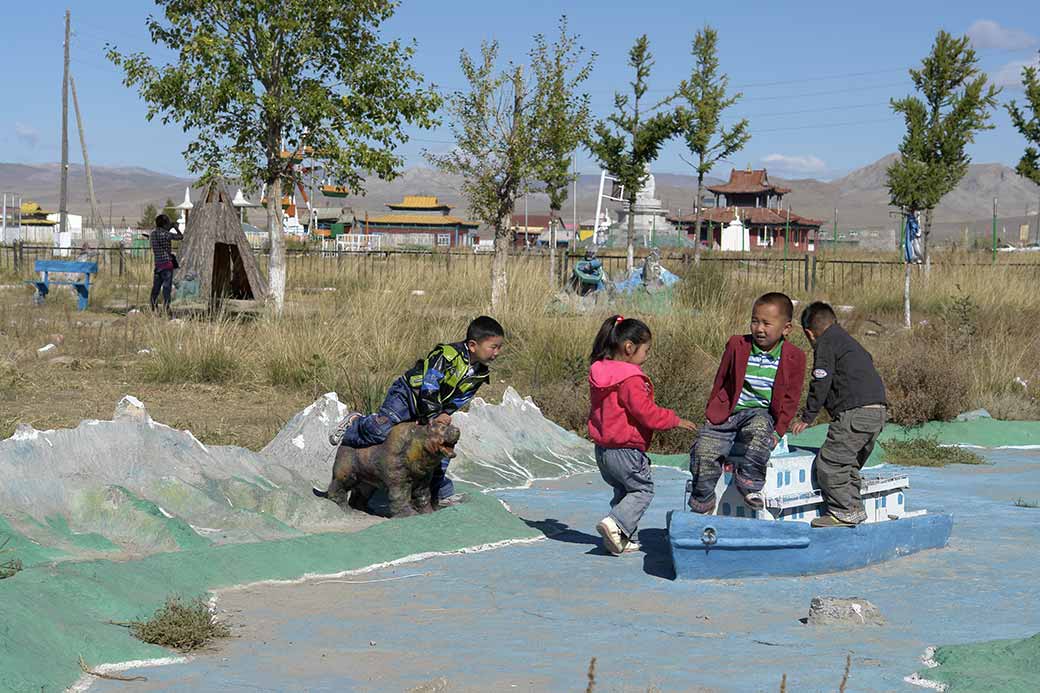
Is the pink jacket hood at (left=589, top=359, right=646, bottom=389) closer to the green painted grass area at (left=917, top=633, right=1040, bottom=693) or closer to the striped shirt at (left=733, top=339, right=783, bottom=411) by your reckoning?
the striped shirt at (left=733, top=339, right=783, bottom=411)

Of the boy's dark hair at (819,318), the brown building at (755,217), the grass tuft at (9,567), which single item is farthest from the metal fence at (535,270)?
the brown building at (755,217)

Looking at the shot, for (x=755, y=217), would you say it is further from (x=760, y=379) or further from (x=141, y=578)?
(x=141, y=578)

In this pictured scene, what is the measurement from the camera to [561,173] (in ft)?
72.9

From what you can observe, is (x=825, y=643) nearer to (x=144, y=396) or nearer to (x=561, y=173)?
(x=144, y=396)

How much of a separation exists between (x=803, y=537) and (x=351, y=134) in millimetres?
14475

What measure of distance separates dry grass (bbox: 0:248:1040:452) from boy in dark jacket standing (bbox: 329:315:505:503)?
7.84ft

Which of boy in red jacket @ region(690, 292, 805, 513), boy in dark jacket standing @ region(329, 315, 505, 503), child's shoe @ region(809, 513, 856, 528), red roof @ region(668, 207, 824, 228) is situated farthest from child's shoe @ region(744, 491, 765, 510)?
red roof @ region(668, 207, 824, 228)

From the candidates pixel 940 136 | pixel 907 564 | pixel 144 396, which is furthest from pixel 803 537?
pixel 940 136

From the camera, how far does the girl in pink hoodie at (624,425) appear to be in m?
6.55

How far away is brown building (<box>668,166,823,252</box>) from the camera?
8281 centimetres

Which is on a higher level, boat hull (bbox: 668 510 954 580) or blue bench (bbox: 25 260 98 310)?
blue bench (bbox: 25 260 98 310)

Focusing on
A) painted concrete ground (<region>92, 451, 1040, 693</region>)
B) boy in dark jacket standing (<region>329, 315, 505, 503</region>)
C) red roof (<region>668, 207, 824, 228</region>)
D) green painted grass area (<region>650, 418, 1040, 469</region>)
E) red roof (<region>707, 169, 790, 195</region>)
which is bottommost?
painted concrete ground (<region>92, 451, 1040, 693</region>)

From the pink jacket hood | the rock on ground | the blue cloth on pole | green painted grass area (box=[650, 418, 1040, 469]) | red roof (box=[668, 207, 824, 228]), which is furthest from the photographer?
red roof (box=[668, 207, 824, 228])

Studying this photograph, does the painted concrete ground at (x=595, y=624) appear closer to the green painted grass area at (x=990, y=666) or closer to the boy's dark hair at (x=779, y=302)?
the green painted grass area at (x=990, y=666)
